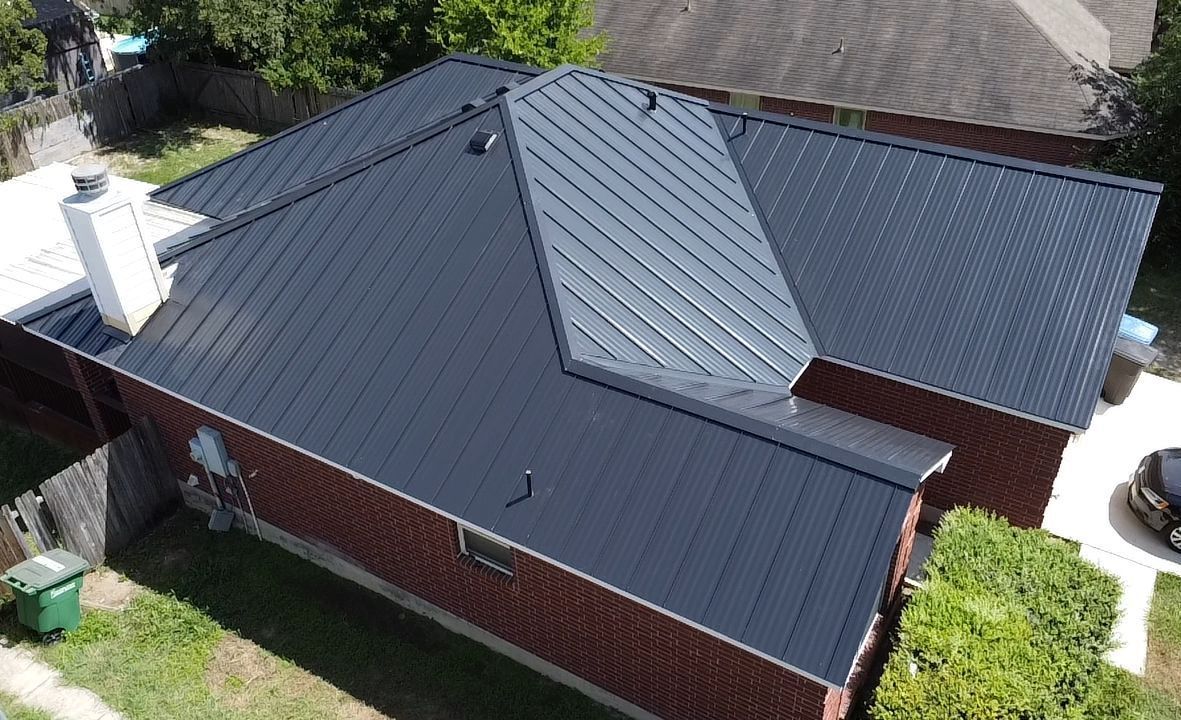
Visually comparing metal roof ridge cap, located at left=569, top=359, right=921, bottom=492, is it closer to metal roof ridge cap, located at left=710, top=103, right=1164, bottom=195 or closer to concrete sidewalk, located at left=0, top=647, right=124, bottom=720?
metal roof ridge cap, located at left=710, top=103, right=1164, bottom=195

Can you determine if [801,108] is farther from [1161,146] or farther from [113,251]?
[113,251]

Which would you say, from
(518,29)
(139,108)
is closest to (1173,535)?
(518,29)

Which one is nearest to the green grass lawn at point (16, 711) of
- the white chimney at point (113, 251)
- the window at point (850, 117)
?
the white chimney at point (113, 251)

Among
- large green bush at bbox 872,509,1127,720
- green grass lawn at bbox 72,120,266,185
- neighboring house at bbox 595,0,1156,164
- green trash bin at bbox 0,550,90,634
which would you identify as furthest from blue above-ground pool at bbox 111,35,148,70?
large green bush at bbox 872,509,1127,720

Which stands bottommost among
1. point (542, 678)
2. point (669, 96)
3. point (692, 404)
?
point (542, 678)

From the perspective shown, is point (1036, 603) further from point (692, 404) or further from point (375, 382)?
point (375, 382)

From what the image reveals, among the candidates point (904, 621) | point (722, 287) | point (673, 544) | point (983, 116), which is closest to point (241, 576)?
point (673, 544)
